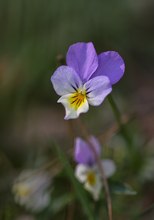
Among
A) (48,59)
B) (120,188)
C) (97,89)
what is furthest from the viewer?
(48,59)

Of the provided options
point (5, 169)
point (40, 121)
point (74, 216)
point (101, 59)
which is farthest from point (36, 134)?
point (101, 59)

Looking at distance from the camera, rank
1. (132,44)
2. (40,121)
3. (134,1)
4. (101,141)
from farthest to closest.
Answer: (134,1) → (132,44) → (40,121) → (101,141)

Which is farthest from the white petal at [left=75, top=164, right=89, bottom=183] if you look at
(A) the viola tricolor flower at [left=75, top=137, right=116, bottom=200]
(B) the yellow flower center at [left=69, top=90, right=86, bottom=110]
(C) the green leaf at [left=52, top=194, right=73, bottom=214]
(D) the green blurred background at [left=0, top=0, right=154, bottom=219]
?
(D) the green blurred background at [left=0, top=0, right=154, bottom=219]

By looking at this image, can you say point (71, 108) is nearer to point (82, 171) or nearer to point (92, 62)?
point (92, 62)

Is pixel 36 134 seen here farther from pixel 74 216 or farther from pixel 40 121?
pixel 74 216

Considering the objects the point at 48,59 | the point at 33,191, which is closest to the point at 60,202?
the point at 33,191

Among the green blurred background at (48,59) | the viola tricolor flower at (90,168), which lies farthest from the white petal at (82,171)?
the green blurred background at (48,59)

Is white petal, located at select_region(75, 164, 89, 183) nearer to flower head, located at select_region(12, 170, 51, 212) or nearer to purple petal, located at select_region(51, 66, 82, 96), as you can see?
flower head, located at select_region(12, 170, 51, 212)

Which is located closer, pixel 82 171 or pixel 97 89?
pixel 97 89
